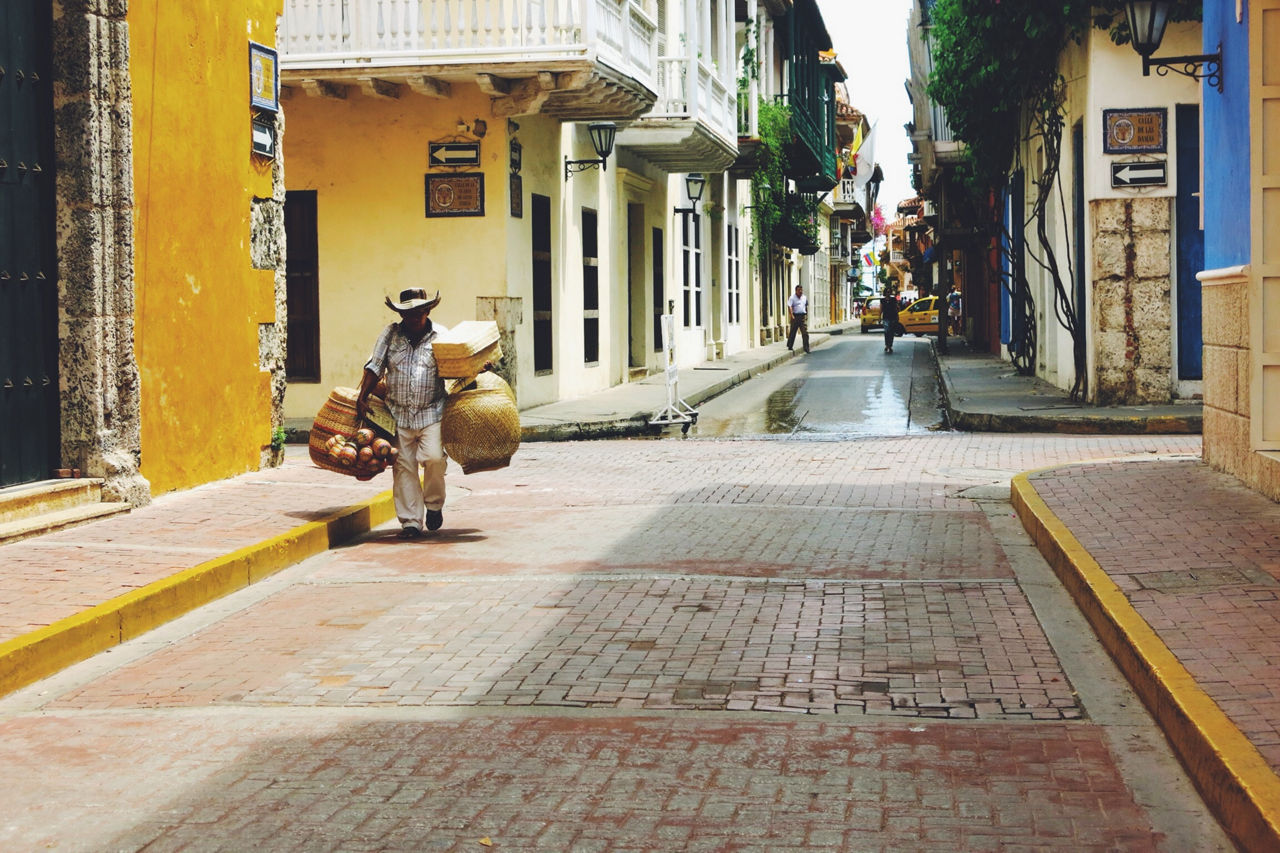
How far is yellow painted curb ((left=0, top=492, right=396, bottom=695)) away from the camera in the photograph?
238 inches

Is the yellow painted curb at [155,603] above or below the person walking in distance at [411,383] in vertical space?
below

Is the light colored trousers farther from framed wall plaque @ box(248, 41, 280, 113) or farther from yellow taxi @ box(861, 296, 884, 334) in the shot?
yellow taxi @ box(861, 296, 884, 334)

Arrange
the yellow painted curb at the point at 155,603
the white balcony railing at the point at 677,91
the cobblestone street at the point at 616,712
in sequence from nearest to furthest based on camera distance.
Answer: the cobblestone street at the point at 616,712 → the yellow painted curb at the point at 155,603 → the white balcony railing at the point at 677,91

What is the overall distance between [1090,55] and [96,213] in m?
11.1

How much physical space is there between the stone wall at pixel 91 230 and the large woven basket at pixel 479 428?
7.03 ft

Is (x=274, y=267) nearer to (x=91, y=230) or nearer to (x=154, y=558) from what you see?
(x=91, y=230)

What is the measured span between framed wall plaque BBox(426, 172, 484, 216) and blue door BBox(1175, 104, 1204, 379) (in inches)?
299

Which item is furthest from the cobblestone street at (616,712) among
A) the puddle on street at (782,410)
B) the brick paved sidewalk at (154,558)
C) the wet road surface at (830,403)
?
the puddle on street at (782,410)

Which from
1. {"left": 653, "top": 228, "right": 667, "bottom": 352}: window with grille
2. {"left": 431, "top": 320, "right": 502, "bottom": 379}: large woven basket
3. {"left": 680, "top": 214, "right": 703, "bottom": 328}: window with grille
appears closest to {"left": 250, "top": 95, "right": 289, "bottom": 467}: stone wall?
{"left": 431, "top": 320, "right": 502, "bottom": 379}: large woven basket

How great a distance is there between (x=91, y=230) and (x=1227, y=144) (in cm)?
730

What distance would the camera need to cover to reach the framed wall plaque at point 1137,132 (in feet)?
53.2

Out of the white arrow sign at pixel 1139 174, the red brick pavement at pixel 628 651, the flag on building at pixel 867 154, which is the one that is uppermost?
the flag on building at pixel 867 154

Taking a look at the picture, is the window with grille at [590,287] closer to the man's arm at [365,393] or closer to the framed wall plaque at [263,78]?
the framed wall plaque at [263,78]

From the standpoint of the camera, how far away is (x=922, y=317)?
2227 inches
